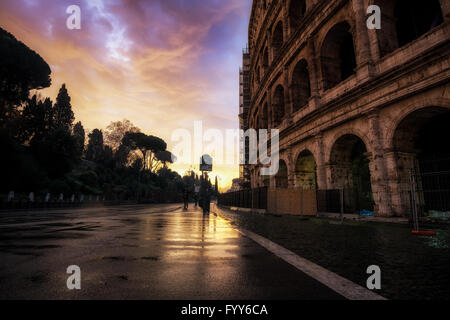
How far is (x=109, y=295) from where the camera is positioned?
192 centimetres

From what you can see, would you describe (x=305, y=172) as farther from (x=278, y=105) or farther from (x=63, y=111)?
(x=63, y=111)

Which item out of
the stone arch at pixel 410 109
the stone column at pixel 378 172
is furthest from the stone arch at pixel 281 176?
the stone arch at pixel 410 109

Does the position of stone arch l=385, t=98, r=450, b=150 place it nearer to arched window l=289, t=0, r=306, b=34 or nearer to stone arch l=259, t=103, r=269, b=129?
arched window l=289, t=0, r=306, b=34

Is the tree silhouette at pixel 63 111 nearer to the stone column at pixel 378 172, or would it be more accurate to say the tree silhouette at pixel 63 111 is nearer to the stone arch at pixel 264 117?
the stone arch at pixel 264 117

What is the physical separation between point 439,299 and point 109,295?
2712 millimetres

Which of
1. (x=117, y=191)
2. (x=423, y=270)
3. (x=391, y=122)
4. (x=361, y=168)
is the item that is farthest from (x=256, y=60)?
(x=117, y=191)

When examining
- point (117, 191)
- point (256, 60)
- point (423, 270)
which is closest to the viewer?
point (423, 270)

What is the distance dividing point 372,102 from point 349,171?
461cm

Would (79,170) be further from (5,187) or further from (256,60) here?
(256,60)

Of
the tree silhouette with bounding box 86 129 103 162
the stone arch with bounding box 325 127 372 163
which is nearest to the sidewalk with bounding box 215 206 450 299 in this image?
the stone arch with bounding box 325 127 372 163

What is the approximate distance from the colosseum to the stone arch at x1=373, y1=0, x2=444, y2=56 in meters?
0.05

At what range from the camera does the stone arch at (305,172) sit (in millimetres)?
17062

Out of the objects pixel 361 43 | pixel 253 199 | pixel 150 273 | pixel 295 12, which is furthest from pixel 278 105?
pixel 150 273

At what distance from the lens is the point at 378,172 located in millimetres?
10578
